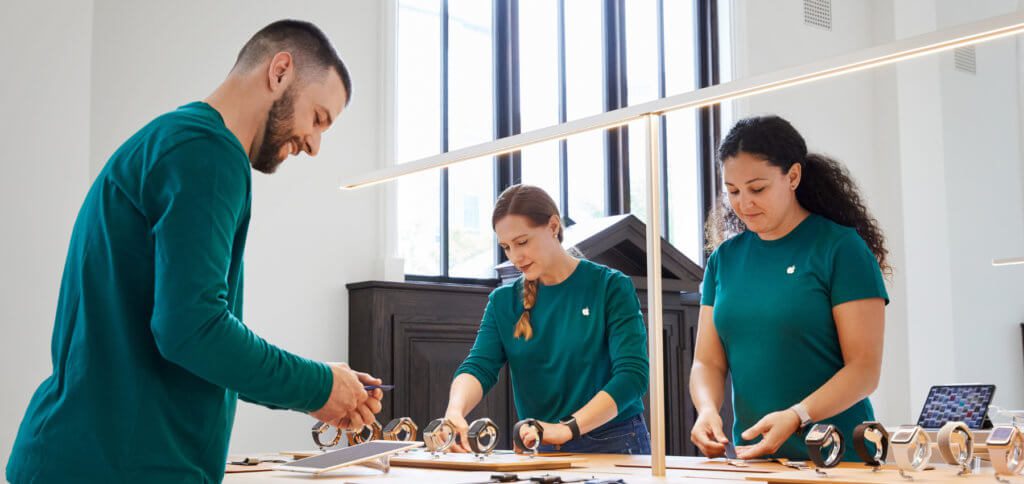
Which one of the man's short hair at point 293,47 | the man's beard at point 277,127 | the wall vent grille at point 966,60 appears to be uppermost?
the wall vent grille at point 966,60

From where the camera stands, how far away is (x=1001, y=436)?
1.78 m

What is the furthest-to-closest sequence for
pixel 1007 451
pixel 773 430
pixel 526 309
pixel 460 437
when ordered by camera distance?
pixel 526 309
pixel 460 437
pixel 773 430
pixel 1007 451

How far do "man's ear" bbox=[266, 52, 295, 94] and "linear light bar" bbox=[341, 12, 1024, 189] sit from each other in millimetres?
748

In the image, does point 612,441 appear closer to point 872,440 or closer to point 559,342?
point 559,342

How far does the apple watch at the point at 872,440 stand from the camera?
190cm

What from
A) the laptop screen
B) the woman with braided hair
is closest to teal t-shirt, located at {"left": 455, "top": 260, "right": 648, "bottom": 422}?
the woman with braided hair

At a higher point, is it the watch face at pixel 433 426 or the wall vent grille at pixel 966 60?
the wall vent grille at pixel 966 60

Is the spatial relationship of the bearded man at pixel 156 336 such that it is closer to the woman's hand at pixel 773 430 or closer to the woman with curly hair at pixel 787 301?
the woman's hand at pixel 773 430

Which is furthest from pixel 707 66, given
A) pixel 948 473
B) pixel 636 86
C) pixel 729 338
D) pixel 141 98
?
pixel 948 473

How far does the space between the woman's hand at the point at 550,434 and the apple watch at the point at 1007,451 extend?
37.3 inches

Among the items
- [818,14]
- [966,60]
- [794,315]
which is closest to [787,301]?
[794,315]

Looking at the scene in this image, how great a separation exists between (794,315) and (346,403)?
3.52 ft

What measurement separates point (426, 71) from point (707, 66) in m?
2.31

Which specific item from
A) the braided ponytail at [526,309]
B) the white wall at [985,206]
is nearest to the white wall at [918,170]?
the white wall at [985,206]
